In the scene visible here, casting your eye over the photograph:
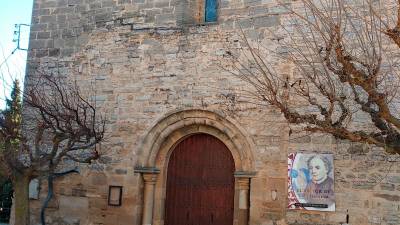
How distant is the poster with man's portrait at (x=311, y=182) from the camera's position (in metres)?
7.03

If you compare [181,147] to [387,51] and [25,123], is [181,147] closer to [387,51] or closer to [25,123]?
[25,123]

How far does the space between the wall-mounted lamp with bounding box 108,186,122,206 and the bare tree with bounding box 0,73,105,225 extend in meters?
0.58

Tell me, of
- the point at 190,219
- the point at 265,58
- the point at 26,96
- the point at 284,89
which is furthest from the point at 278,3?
the point at 26,96

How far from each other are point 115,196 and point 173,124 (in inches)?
58.2

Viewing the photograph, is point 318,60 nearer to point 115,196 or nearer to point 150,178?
point 150,178

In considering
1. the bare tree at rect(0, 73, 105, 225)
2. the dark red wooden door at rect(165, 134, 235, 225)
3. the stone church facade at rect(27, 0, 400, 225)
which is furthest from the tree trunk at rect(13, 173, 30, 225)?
the dark red wooden door at rect(165, 134, 235, 225)

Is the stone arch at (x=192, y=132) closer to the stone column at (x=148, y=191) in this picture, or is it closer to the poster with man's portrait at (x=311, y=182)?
the stone column at (x=148, y=191)

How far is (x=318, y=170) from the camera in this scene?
713 centimetres

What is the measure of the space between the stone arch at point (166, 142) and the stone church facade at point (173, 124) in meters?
0.02

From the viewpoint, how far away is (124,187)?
8102 millimetres

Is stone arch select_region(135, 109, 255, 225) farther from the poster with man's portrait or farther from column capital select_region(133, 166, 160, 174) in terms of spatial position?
the poster with man's portrait

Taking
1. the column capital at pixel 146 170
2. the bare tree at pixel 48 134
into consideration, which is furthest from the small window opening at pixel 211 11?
the column capital at pixel 146 170

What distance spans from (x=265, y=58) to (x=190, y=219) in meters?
2.73

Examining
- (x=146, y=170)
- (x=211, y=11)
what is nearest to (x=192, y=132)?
(x=146, y=170)
